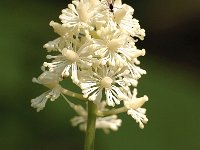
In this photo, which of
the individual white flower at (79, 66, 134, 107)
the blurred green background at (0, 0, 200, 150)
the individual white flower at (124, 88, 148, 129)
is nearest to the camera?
the individual white flower at (79, 66, 134, 107)

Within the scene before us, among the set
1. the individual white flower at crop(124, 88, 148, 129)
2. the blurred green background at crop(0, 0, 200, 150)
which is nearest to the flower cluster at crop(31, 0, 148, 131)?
the individual white flower at crop(124, 88, 148, 129)

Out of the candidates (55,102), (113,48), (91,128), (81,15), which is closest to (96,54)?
(113,48)

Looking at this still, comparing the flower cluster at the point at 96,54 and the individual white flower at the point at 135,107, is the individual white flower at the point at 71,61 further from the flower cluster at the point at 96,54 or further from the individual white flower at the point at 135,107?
the individual white flower at the point at 135,107

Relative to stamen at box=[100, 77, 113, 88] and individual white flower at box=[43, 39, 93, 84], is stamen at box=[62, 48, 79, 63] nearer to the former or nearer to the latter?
individual white flower at box=[43, 39, 93, 84]

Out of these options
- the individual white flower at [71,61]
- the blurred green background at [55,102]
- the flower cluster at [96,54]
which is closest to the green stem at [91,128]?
the flower cluster at [96,54]

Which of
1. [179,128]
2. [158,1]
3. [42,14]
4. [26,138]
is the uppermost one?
[158,1]

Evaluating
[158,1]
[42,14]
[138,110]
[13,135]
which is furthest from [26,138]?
[158,1]

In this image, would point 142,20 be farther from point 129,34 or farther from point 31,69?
point 129,34
